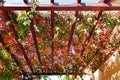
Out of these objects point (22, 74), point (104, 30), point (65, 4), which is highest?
point (65, 4)

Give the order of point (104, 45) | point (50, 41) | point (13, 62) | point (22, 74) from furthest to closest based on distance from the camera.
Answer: point (22, 74) < point (13, 62) < point (104, 45) < point (50, 41)

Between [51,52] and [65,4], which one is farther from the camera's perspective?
[51,52]

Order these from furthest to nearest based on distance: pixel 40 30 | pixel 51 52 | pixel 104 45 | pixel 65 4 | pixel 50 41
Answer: pixel 51 52 → pixel 104 45 → pixel 50 41 → pixel 40 30 → pixel 65 4

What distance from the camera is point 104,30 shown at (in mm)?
4859

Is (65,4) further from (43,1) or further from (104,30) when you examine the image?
(104,30)

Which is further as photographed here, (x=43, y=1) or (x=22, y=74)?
(x=22, y=74)

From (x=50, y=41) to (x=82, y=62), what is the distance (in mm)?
2178

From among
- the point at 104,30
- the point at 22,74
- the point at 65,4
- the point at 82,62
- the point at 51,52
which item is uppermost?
the point at 65,4

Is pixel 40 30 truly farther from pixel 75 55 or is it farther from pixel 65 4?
pixel 75 55

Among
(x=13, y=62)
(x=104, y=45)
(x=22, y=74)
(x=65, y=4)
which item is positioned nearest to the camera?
(x=65, y=4)

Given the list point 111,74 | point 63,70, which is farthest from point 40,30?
point 63,70

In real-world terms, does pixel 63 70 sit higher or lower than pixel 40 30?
lower

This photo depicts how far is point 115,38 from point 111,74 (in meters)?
1.58

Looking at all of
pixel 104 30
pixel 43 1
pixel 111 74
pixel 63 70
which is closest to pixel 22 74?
pixel 63 70
